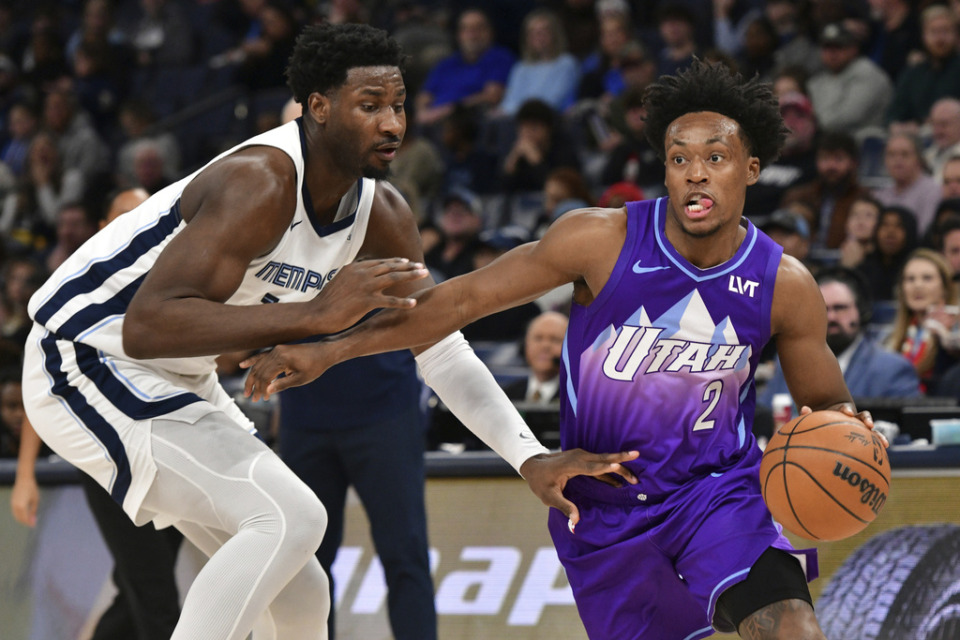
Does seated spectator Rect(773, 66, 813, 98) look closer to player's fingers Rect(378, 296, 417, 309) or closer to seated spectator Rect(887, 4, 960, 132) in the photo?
seated spectator Rect(887, 4, 960, 132)

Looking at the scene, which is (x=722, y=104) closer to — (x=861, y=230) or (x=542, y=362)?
(x=542, y=362)

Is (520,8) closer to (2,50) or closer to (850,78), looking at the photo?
(850,78)

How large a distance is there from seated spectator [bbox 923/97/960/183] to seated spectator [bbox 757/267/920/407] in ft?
7.26

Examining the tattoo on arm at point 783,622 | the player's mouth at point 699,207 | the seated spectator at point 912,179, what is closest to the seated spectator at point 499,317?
the seated spectator at point 912,179

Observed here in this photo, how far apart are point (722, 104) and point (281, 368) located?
4.79 ft

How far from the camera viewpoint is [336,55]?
3709 millimetres

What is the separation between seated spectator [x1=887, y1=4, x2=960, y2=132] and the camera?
8500mm

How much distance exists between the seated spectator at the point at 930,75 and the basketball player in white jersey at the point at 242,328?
5679 millimetres

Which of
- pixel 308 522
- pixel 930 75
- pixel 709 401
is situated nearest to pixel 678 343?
pixel 709 401

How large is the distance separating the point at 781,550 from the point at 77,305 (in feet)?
7.11

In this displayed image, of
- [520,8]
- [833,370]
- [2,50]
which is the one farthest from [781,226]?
[2,50]

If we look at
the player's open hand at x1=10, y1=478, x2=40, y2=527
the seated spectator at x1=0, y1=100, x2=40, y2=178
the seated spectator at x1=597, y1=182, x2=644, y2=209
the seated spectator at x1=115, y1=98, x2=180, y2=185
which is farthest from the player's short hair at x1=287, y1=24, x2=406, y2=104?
the seated spectator at x1=0, y1=100, x2=40, y2=178

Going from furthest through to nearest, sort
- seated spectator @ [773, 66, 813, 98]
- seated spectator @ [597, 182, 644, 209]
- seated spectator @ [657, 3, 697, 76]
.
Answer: seated spectator @ [657, 3, 697, 76] → seated spectator @ [773, 66, 813, 98] → seated spectator @ [597, 182, 644, 209]

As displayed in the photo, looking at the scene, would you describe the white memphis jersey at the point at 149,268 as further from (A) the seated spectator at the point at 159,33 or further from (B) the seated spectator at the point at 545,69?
(A) the seated spectator at the point at 159,33
